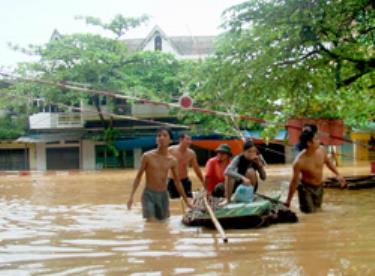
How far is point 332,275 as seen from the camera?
4.38 metres

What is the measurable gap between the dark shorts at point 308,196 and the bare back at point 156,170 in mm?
2303

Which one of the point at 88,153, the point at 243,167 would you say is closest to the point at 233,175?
the point at 243,167

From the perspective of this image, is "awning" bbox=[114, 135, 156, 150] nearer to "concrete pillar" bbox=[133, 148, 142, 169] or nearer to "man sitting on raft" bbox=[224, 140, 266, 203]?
"concrete pillar" bbox=[133, 148, 142, 169]

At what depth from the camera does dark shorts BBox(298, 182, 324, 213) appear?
8.63 m

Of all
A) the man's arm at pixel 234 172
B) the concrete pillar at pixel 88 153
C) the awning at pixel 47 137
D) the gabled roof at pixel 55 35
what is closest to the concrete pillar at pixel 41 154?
the awning at pixel 47 137

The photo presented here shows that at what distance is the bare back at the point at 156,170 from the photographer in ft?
26.0

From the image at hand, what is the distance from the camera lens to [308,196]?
8.67m

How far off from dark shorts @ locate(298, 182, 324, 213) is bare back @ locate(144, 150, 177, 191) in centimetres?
230

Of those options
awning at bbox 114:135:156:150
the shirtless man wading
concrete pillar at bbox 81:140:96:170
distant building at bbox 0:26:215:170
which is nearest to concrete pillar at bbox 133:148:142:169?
distant building at bbox 0:26:215:170

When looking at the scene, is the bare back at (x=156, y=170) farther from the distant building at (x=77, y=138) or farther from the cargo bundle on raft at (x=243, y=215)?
the distant building at (x=77, y=138)

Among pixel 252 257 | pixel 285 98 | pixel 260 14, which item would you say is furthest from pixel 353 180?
pixel 252 257

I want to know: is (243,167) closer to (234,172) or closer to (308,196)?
(234,172)

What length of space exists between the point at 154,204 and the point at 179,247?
2247 millimetres

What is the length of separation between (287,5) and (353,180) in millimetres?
5461
